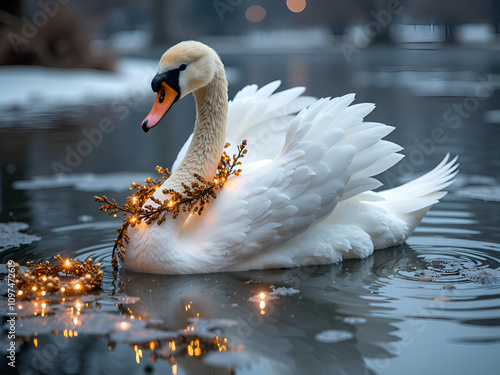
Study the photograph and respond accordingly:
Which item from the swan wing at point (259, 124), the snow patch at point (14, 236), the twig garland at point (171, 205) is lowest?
the snow patch at point (14, 236)

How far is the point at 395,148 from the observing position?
5.14 meters

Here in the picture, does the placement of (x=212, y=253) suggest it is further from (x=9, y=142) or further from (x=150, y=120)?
(x=9, y=142)

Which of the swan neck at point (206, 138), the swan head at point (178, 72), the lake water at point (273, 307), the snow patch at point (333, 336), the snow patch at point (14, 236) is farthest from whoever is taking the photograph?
the snow patch at point (14, 236)

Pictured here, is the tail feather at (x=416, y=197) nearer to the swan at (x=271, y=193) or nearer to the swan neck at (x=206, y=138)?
the swan at (x=271, y=193)

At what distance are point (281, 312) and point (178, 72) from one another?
178 centimetres

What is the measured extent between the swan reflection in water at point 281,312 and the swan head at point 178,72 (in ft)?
3.79

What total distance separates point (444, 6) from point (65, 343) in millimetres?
42097

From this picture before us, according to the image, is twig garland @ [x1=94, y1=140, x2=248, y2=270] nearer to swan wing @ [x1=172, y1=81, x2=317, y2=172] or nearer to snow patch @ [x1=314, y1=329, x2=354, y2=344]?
swan wing @ [x1=172, y1=81, x2=317, y2=172]

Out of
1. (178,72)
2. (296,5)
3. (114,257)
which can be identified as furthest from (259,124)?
(296,5)

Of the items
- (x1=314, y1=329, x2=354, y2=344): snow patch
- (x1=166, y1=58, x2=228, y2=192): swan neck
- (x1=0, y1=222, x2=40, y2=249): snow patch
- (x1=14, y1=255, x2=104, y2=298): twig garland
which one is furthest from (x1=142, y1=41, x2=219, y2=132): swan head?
(x1=314, y1=329, x2=354, y2=344): snow patch

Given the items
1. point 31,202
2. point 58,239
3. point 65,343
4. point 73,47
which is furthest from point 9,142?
point 73,47

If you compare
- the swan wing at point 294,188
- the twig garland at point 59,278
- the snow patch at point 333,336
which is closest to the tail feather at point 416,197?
the swan wing at point 294,188

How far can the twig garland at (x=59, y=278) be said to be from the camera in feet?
15.0

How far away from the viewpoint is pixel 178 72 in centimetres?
499
